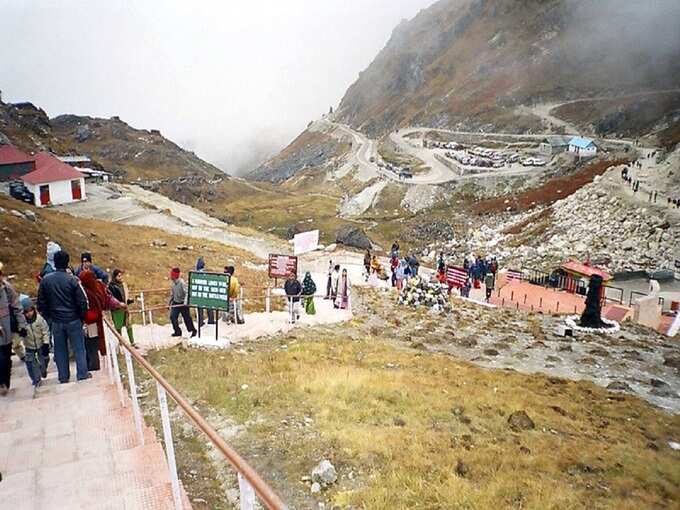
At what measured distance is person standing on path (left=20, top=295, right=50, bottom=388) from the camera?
8914mm

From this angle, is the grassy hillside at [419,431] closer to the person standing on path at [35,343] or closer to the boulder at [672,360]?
the person standing on path at [35,343]

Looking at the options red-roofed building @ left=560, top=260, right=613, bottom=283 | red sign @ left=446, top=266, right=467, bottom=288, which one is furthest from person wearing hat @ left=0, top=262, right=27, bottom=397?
red-roofed building @ left=560, top=260, right=613, bottom=283

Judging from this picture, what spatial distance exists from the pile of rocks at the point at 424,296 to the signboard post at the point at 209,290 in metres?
13.2

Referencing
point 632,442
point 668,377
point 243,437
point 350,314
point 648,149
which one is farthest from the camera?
point 648,149

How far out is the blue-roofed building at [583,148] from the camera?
255 ft

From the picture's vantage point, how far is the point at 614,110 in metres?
94.6

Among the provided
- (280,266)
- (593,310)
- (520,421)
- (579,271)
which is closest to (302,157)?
(579,271)

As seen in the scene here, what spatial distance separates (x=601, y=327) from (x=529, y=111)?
99419mm

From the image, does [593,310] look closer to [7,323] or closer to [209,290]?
[209,290]

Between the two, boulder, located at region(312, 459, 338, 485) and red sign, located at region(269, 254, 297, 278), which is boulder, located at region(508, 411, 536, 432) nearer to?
boulder, located at region(312, 459, 338, 485)

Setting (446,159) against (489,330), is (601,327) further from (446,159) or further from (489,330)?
(446,159)

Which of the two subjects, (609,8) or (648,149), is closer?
(648,149)

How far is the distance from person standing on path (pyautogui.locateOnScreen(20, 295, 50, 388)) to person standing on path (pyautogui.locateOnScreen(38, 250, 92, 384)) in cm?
53

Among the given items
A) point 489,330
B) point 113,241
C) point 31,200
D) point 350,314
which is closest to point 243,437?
point 350,314
